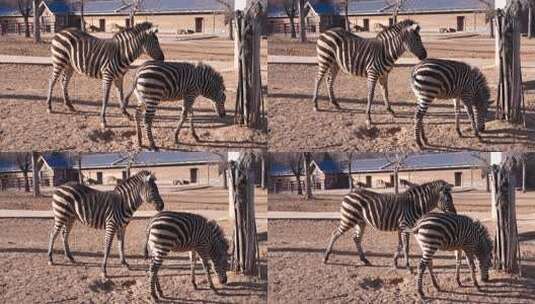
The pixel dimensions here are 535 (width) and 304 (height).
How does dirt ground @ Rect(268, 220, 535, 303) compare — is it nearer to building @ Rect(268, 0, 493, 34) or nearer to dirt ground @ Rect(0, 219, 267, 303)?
dirt ground @ Rect(0, 219, 267, 303)

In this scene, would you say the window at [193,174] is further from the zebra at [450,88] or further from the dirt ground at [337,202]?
the zebra at [450,88]

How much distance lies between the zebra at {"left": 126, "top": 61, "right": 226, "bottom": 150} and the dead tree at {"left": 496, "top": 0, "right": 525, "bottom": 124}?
1.49 metres

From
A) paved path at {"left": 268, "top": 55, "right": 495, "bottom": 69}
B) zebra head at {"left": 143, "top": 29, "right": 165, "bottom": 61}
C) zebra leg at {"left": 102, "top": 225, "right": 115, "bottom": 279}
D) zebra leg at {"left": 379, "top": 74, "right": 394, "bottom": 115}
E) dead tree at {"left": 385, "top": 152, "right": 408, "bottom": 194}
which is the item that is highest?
zebra head at {"left": 143, "top": 29, "right": 165, "bottom": 61}

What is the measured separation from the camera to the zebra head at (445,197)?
18.6 ft

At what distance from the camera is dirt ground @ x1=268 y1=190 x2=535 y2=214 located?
18.7ft

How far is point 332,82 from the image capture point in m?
5.69

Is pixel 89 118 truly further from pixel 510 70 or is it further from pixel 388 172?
pixel 510 70

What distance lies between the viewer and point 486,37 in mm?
5641

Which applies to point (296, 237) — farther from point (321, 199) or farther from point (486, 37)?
point (486, 37)

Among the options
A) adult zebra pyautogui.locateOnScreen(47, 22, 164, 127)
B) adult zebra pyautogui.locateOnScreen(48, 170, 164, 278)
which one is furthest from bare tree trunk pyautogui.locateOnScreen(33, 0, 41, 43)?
adult zebra pyautogui.locateOnScreen(48, 170, 164, 278)

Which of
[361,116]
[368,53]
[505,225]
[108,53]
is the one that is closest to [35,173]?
[108,53]

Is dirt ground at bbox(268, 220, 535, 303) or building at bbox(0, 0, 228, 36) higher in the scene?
building at bbox(0, 0, 228, 36)

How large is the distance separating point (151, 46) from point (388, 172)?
1.45m

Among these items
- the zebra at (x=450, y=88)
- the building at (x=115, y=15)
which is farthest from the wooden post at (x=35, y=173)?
the zebra at (x=450, y=88)
